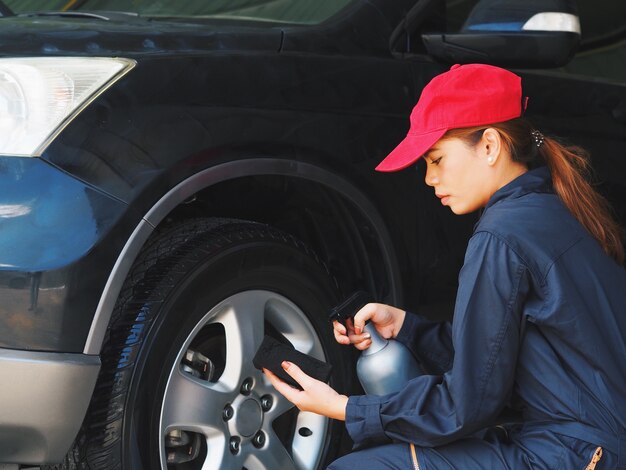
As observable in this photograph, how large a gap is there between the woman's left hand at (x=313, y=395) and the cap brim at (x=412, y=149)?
0.47m

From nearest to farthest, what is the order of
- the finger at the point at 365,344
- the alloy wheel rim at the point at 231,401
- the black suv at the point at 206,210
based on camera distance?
the black suv at the point at 206,210
the alloy wheel rim at the point at 231,401
the finger at the point at 365,344

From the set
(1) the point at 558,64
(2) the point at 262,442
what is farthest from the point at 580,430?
(1) the point at 558,64

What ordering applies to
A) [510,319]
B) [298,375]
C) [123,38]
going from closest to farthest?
[510,319] < [298,375] < [123,38]

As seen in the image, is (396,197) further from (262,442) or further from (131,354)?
(131,354)

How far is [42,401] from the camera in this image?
1.86 metres

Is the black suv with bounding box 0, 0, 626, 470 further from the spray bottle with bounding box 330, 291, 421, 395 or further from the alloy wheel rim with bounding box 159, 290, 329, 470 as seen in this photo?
the spray bottle with bounding box 330, 291, 421, 395

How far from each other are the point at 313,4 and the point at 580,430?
145 cm

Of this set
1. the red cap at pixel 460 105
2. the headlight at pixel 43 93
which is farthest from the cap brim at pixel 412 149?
the headlight at pixel 43 93

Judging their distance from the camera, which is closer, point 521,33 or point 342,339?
point 342,339

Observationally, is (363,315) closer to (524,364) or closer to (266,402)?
(266,402)

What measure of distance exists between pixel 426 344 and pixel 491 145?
0.56 meters

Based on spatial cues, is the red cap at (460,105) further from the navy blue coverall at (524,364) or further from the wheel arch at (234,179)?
the wheel arch at (234,179)

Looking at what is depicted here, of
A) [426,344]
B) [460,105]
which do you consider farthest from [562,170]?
[426,344]

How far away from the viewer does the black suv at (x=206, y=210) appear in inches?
74.2
